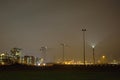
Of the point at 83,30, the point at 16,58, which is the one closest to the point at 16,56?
the point at 16,58

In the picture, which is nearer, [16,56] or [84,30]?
[84,30]

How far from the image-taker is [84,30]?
95.4 meters

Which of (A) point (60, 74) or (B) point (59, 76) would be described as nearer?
(B) point (59, 76)

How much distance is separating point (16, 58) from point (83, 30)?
9676cm

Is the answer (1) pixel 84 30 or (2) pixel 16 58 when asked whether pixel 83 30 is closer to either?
(1) pixel 84 30

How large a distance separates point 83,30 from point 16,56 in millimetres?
99030

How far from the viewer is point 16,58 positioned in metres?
184

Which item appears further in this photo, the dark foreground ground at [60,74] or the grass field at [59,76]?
the dark foreground ground at [60,74]

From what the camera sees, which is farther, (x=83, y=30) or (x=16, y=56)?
(x=16, y=56)

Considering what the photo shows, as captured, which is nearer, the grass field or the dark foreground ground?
the grass field

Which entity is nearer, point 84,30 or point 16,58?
point 84,30

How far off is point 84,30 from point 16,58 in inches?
3810

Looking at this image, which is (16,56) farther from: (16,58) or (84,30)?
(84,30)

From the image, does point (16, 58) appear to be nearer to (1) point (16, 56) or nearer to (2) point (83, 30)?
(1) point (16, 56)
